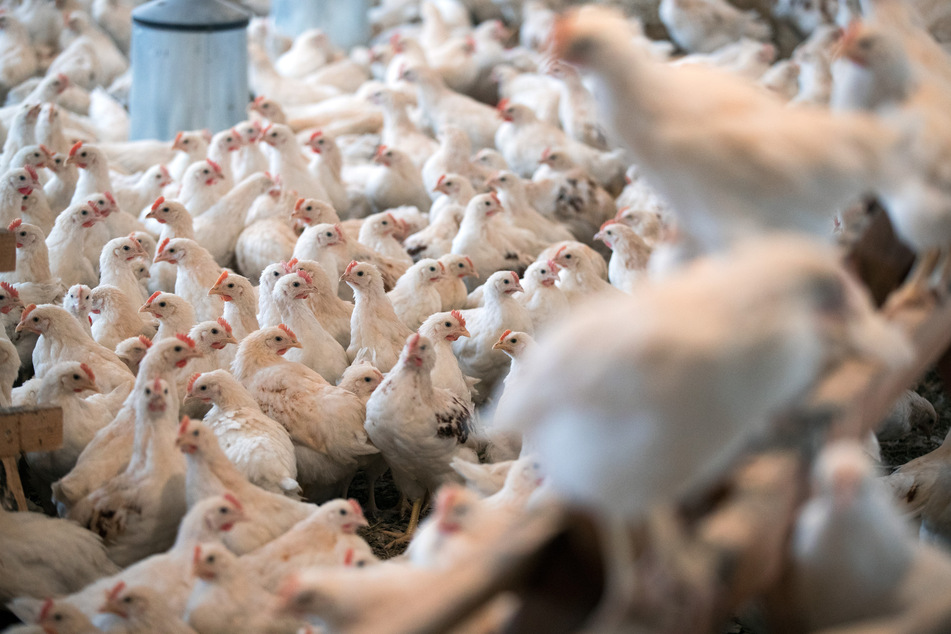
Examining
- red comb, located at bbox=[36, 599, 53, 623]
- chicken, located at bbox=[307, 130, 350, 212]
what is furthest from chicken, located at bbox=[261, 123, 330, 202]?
red comb, located at bbox=[36, 599, 53, 623]

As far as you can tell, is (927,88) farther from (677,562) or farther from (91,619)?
(91,619)

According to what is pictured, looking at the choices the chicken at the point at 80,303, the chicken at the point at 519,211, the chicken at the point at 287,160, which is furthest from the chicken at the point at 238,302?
the chicken at the point at 519,211

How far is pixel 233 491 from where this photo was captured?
3.25m

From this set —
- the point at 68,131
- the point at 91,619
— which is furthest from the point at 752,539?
the point at 68,131

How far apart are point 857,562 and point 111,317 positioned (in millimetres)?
3695

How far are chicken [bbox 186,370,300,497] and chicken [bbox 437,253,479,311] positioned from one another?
61.5 inches

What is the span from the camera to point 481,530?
184 cm

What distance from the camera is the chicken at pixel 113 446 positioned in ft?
11.1

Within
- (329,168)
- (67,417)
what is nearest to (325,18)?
(329,168)

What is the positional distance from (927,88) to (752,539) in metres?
1.26

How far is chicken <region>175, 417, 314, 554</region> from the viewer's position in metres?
3.17

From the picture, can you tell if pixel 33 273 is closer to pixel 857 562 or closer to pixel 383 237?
pixel 383 237

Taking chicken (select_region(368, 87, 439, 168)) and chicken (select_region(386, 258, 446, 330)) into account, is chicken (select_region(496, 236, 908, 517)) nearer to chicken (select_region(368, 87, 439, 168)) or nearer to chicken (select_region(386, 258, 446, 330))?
chicken (select_region(386, 258, 446, 330))

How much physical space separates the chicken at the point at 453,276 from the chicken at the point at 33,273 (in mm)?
1921
